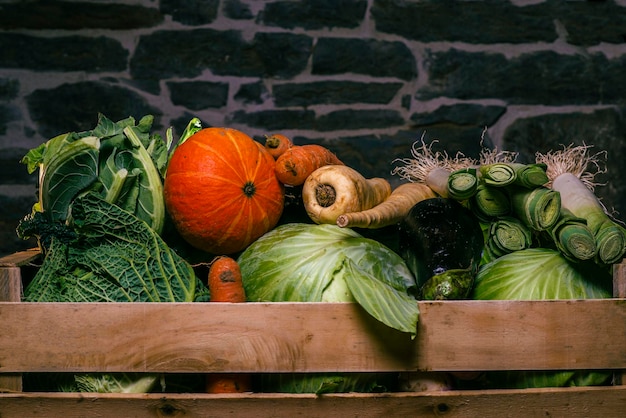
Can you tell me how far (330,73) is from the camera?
10.2ft

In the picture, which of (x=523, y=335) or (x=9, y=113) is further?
(x=9, y=113)

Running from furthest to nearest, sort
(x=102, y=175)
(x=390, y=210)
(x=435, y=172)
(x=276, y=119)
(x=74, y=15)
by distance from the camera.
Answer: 1. (x=276, y=119)
2. (x=74, y=15)
3. (x=435, y=172)
4. (x=390, y=210)
5. (x=102, y=175)

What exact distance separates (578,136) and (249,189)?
7.58 ft

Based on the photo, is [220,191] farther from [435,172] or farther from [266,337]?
[435,172]

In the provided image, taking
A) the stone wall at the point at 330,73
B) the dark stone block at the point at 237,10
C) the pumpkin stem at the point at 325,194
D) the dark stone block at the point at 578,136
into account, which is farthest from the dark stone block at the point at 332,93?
the pumpkin stem at the point at 325,194

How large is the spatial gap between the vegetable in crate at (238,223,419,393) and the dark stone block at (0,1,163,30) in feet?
6.43

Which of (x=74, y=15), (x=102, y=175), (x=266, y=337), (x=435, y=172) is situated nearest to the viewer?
(x=266, y=337)

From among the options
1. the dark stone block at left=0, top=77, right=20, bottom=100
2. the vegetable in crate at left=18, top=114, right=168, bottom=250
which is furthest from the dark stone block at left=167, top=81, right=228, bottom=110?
the vegetable in crate at left=18, top=114, right=168, bottom=250

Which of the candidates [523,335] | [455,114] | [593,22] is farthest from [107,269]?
[593,22]

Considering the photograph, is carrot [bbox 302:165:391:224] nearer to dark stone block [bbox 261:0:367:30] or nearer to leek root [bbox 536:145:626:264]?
leek root [bbox 536:145:626:264]

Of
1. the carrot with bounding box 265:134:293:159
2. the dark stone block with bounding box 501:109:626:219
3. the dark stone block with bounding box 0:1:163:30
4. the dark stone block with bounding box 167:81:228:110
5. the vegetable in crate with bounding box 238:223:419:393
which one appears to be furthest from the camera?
the dark stone block with bounding box 501:109:626:219

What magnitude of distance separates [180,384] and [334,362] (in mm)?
326

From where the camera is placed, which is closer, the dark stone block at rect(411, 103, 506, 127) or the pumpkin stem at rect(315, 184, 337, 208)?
the pumpkin stem at rect(315, 184, 337, 208)

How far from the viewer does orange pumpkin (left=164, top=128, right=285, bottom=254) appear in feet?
4.66
